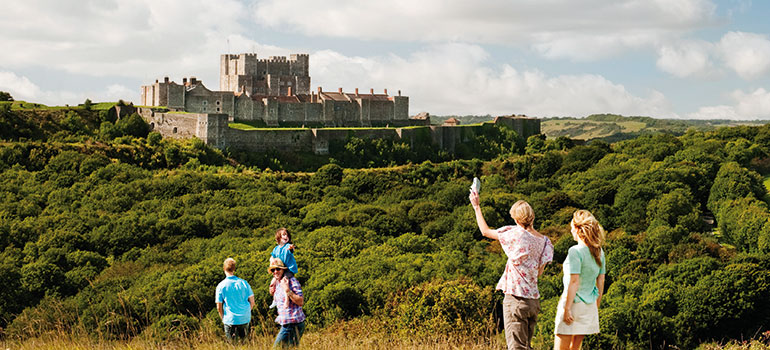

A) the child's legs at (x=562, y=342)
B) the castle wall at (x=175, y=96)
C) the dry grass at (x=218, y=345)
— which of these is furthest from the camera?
the castle wall at (x=175, y=96)

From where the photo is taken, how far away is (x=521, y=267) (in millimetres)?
5922

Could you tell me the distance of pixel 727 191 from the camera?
3588cm

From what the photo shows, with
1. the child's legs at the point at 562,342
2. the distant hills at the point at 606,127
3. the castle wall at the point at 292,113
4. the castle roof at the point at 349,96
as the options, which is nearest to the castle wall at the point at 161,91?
the castle wall at the point at 292,113

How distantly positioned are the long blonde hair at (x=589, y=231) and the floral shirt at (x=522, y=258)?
0.46 metres

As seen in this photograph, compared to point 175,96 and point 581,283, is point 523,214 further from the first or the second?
point 175,96

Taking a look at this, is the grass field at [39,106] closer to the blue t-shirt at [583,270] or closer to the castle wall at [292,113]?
the castle wall at [292,113]

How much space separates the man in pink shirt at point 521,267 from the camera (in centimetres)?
586

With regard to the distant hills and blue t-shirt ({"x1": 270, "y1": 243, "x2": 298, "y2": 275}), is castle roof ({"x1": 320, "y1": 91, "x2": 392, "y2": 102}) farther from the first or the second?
the distant hills

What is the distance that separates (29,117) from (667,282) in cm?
3308

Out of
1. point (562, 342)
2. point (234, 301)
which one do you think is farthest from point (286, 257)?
point (562, 342)

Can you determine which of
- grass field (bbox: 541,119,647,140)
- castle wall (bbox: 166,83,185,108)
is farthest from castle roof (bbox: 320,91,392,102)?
grass field (bbox: 541,119,647,140)

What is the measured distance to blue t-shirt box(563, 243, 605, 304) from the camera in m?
5.48

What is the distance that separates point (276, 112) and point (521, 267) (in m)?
41.6

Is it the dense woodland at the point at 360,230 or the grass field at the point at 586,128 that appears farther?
the grass field at the point at 586,128
